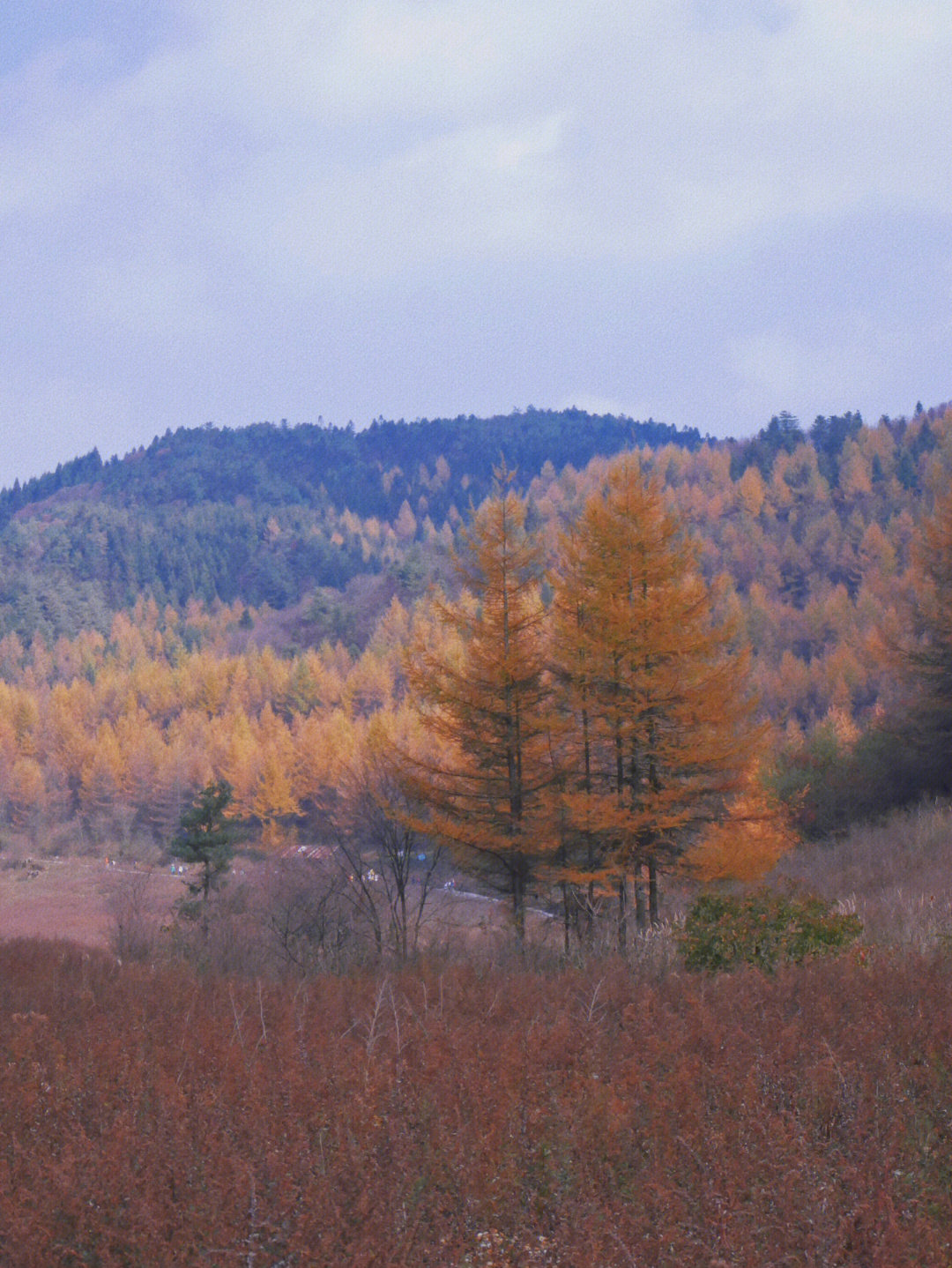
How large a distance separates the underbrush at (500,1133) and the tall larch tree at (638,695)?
10128mm

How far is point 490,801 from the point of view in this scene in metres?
19.2

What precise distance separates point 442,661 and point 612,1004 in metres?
12.9

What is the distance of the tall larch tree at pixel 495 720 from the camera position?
18.6 meters

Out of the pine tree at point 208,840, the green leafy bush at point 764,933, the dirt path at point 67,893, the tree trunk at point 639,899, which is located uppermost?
the green leafy bush at point 764,933

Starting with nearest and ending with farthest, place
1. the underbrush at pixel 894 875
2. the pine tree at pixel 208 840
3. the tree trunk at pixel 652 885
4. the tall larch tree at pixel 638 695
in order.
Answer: the underbrush at pixel 894 875
the tall larch tree at pixel 638 695
the tree trunk at pixel 652 885
the pine tree at pixel 208 840

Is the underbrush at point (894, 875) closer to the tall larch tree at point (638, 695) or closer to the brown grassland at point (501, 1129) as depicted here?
the tall larch tree at point (638, 695)

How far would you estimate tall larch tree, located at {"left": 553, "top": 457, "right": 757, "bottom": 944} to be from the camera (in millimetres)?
16703

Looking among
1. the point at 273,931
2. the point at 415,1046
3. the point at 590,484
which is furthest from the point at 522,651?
the point at 590,484

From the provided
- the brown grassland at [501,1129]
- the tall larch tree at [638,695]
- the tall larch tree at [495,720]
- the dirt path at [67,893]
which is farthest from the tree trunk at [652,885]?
the dirt path at [67,893]

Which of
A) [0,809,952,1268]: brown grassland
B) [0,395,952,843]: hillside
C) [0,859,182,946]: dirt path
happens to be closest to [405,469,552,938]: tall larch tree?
[0,395,952,843]: hillside

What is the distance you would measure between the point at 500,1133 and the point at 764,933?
17.3ft

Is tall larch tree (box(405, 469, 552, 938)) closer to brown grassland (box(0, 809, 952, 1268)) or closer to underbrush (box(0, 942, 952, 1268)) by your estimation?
brown grassland (box(0, 809, 952, 1268))

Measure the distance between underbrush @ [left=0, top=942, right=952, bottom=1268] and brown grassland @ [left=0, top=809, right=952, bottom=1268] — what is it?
0.06 feet

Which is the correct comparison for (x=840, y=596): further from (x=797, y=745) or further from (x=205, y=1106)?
(x=205, y=1106)
